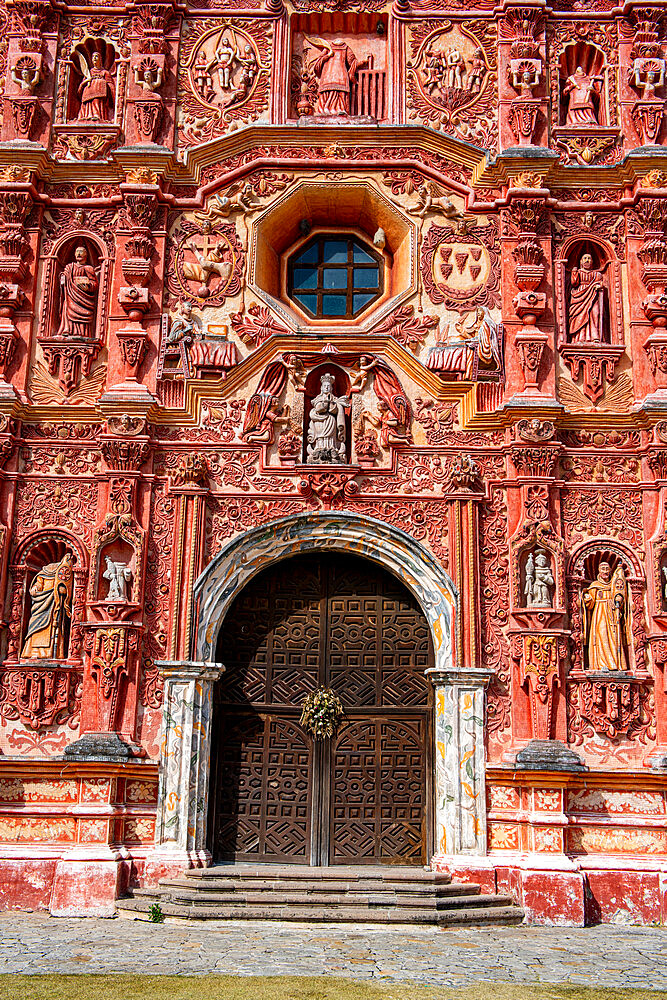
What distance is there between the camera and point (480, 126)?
1437 centimetres

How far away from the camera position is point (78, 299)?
13.8 metres

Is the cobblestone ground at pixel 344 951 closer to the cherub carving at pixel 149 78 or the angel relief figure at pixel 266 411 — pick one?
the angel relief figure at pixel 266 411

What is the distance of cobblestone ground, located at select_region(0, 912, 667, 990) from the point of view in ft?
28.7

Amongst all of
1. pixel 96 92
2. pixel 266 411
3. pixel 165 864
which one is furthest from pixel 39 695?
pixel 96 92

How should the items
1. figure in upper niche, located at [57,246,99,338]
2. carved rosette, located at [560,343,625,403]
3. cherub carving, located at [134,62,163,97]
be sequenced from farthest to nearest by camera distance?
cherub carving, located at [134,62,163,97], figure in upper niche, located at [57,246,99,338], carved rosette, located at [560,343,625,403]

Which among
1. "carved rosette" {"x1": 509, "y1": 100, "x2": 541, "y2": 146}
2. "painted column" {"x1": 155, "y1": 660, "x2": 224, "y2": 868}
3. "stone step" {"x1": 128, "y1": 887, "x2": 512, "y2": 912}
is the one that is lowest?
"stone step" {"x1": 128, "y1": 887, "x2": 512, "y2": 912}

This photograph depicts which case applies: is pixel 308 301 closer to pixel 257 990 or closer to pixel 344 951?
pixel 344 951

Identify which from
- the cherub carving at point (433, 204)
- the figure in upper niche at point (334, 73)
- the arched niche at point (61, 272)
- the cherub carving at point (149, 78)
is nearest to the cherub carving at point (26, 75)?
the cherub carving at point (149, 78)

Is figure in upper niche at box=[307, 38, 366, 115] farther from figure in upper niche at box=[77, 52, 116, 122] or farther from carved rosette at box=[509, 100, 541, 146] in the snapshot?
figure in upper niche at box=[77, 52, 116, 122]

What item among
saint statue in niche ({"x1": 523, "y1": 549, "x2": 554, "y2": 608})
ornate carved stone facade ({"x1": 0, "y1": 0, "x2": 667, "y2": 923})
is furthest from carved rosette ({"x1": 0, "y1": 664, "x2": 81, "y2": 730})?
saint statue in niche ({"x1": 523, "y1": 549, "x2": 554, "y2": 608})

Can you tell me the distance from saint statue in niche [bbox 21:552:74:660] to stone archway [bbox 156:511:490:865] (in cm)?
139

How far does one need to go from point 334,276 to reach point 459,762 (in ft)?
21.9

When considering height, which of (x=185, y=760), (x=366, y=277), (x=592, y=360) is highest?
(x=366, y=277)

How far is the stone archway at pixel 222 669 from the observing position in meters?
12.2
